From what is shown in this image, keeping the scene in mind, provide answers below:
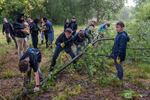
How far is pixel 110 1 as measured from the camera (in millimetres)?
59750

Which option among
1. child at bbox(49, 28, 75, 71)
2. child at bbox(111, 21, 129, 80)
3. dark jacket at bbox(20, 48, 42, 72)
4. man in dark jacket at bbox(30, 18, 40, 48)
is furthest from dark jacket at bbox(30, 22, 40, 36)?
dark jacket at bbox(20, 48, 42, 72)

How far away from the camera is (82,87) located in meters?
10.3

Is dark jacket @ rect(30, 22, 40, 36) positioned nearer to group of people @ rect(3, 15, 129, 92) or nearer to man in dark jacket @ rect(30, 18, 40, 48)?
man in dark jacket @ rect(30, 18, 40, 48)

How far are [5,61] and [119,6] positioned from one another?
4858cm

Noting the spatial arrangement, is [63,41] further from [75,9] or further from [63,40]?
[75,9]

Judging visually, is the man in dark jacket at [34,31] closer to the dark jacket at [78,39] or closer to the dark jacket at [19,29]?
A: the dark jacket at [19,29]

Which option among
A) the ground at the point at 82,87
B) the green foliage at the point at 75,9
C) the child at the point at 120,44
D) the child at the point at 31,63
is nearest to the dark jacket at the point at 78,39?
the ground at the point at 82,87

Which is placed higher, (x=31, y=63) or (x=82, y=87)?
(x=31, y=63)

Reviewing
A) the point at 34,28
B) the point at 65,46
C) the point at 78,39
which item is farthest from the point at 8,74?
the point at 34,28

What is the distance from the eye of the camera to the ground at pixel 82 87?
31.0 feet

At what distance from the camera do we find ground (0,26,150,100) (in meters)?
9.45

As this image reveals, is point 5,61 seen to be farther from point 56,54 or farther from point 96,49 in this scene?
point 96,49

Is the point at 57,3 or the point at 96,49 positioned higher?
the point at 57,3

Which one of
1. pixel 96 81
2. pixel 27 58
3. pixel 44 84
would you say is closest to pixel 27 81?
pixel 44 84
